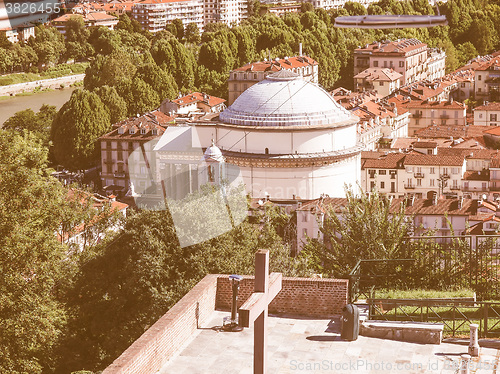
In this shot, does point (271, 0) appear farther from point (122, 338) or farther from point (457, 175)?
point (122, 338)

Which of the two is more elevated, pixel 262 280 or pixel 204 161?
pixel 262 280

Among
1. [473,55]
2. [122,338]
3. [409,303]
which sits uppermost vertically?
[409,303]

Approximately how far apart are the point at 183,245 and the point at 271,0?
8034cm

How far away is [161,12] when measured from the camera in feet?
253

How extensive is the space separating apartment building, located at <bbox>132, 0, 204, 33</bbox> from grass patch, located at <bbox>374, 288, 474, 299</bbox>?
68.6 m

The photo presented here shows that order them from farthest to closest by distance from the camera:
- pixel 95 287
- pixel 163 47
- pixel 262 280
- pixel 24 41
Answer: pixel 24 41 < pixel 163 47 < pixel 95 287 < pixel 262 280

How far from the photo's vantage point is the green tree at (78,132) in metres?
37.9

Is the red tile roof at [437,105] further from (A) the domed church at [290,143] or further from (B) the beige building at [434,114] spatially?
(A) the domed church at [290,143]

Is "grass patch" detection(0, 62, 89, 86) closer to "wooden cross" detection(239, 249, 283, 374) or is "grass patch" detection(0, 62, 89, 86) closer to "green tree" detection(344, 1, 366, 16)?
"green tree" detection(344, 1, 366, 16)

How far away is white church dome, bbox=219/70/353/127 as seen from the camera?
26.5 m

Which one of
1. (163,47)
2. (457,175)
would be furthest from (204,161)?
(163,47)

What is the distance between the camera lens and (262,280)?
5391 millimetres

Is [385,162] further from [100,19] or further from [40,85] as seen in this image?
[100,19]

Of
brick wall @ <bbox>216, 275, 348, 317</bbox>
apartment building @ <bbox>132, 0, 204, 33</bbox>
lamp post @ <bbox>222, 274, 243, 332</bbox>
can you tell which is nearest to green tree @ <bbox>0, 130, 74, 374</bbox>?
brick wall @ <bbox>216, 275, 348, 317</bbox>
